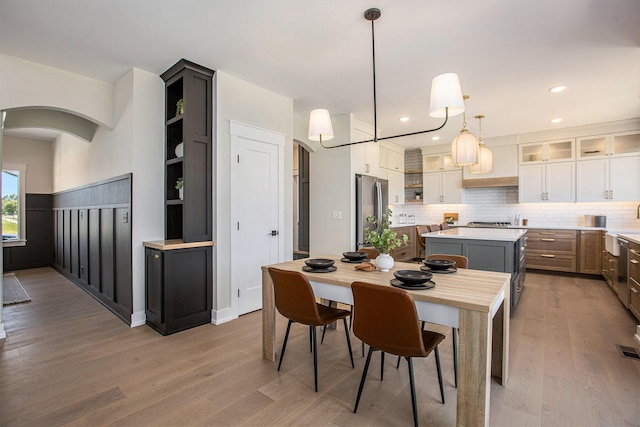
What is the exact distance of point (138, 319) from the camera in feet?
11.0

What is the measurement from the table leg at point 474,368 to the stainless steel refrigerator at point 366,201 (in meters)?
3.34

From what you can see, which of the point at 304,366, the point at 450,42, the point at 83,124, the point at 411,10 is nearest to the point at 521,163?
the point at 450,42

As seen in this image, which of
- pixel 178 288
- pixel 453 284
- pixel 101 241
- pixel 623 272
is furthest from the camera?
pixel 101 241

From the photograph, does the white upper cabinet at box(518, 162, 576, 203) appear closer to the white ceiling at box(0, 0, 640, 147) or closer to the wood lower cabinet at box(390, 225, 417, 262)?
the white ceiling at box(0, 0, 640, 147)

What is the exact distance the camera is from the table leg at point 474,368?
4.98 ft

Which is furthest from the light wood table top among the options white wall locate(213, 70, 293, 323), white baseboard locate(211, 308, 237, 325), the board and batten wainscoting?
the board and batten wainscoting

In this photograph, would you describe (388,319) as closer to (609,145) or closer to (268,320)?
(268,320)

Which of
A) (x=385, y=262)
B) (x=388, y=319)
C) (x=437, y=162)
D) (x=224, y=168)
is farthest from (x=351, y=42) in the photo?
(x=437, y=162)

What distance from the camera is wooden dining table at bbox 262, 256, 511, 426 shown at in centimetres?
152

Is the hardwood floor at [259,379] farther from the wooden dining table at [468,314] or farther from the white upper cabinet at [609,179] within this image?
the white upper cabinet at [609,179]

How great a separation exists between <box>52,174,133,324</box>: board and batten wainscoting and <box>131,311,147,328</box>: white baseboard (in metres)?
0.07

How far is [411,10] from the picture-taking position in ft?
7.82

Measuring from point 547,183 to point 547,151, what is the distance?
0.63 m

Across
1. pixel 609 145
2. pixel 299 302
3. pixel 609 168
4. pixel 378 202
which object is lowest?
pixel 299 302
